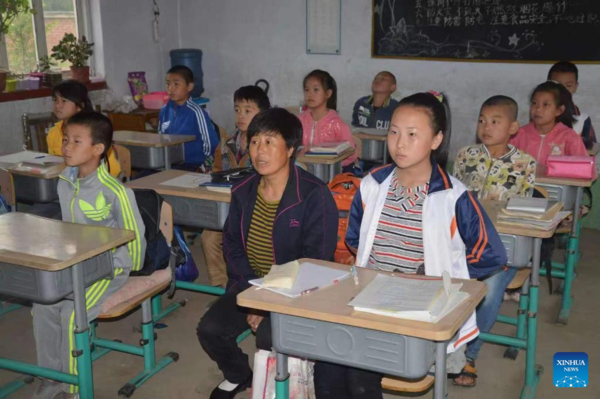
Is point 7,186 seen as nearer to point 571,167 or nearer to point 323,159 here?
point 323,159

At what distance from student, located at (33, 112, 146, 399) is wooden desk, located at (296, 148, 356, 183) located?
1513 millimetres

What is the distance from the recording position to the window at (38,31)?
5.68 meters

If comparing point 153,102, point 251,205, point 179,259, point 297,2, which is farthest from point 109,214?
point 297,2

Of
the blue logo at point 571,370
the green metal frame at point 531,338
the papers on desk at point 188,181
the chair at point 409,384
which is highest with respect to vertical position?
the papers on desk at point 188,181

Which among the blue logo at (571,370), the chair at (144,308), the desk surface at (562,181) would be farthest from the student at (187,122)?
the blue logo at (571,370)

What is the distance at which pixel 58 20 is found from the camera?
6.02 m

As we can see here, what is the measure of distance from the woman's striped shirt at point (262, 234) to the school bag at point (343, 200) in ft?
1.49

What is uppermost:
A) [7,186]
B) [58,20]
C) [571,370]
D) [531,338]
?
[58,20]

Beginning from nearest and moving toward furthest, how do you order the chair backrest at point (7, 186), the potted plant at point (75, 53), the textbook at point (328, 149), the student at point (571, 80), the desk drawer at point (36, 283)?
the desk drawer at point (36, 283) < the chair backrest at point (7, 186) < the textbook at point (328, 149) < the student at point (571, 80) < the potted plant at point (75, 53)

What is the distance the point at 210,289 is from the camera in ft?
11.1

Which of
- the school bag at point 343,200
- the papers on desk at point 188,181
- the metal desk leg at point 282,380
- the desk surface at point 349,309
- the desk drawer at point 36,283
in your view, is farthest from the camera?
the papers on desk at point 188,181

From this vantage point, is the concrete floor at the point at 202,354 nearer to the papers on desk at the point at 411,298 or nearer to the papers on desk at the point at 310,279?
the papers on desk at the point at 310,279

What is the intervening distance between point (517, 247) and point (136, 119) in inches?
164

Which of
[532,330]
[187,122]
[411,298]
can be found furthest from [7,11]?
[411,298]
